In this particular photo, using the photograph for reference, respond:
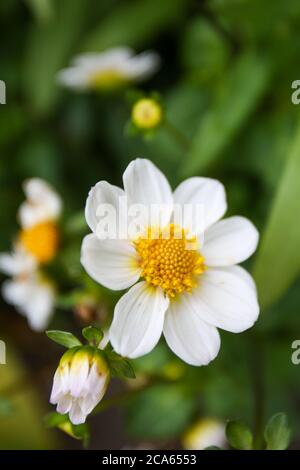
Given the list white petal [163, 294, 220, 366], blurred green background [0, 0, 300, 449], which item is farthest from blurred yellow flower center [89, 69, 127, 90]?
white petal [163, 294, 220, 366]

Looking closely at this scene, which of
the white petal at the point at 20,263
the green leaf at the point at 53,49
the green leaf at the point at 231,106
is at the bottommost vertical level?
the white petal at the point at 20,263

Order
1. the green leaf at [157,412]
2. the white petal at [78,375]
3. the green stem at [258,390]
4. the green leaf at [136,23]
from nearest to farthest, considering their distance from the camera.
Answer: the white petal at [78,375]
the green stem at [258,390]
the green leaf at [157,412]
the green leaf at [136,23]

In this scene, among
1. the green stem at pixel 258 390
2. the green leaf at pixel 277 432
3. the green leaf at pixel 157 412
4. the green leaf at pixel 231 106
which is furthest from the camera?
the green leaf at pixel 157 412

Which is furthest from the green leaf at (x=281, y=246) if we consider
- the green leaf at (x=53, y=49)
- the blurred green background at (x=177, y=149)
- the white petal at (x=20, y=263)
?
the green leaf at (x=53, y=49)

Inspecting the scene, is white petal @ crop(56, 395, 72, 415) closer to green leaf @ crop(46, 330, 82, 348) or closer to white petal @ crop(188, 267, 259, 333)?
green leaf @ crop(46, 330, 82, 348)

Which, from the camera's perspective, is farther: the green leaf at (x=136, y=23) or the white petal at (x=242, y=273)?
the green leaf at (x=136, y=23)

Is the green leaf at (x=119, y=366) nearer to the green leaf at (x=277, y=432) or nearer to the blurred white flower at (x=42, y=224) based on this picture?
the green leaf at (x=277, y=432)
